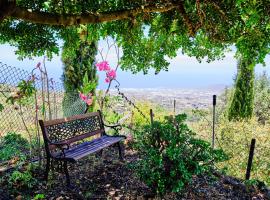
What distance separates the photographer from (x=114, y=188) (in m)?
4.33

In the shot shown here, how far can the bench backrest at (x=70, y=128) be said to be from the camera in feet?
14.9

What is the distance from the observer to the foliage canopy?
3404 millimetres

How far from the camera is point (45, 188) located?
4.28 m

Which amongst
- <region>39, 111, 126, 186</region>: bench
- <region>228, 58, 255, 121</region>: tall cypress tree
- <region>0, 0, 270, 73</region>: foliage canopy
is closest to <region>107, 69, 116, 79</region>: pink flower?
<region>0, 0, 270, 73</region>: foliage canopy

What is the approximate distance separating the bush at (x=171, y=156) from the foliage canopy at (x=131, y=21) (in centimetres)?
117

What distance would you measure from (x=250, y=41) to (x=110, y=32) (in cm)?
342

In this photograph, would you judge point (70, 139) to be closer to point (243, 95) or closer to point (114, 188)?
point (114, 188)

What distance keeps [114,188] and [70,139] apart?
1214mm

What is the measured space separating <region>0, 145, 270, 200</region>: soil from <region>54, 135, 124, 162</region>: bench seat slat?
0.37 metres

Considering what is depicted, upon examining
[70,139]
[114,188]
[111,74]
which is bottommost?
[114,188]

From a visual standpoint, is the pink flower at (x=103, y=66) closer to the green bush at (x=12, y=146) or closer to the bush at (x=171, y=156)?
the green bush at (x=12, y=146)

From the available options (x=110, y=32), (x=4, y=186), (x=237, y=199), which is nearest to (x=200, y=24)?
(x=110, y=32)

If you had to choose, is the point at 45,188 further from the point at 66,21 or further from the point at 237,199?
the point at 237,199

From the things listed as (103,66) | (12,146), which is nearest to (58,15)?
(103,66)
